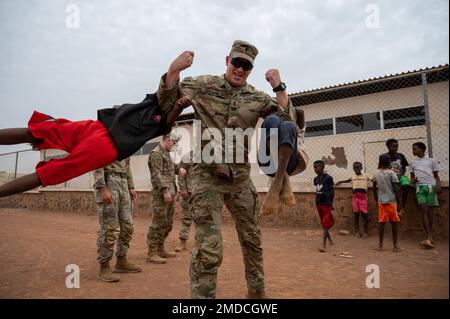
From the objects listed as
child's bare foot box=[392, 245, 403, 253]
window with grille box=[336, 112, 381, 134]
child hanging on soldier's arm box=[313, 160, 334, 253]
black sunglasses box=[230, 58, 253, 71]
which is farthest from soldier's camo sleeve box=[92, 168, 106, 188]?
window with grille box=[336, 112, 381, 134]

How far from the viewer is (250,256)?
113 inches

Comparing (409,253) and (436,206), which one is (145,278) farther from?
(436,206)

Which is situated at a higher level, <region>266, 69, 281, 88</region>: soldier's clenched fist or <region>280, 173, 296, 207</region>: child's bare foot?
<region>266, 69, 281, 88</region>: soldier's clenched fist

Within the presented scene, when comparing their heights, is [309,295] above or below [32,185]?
below

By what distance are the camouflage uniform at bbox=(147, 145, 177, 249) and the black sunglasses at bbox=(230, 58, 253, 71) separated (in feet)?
9.59

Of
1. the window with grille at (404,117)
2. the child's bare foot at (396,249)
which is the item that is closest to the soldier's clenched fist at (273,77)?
the child's bare foot at (396,249)

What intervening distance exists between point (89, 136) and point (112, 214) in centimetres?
175

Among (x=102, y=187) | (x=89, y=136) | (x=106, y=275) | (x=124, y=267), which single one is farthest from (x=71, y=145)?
(x=124, y=267)

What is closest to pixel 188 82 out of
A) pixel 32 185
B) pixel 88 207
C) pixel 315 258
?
pixel 32 185

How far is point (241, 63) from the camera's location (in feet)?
9.07

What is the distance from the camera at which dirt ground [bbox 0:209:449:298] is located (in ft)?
10.9

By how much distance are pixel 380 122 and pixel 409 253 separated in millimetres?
7759

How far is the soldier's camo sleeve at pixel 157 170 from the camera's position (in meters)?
5.21

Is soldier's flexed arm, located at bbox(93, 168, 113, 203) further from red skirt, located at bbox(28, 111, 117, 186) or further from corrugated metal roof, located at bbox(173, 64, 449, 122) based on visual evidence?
corrugated metal roof, located at bbox(173, 64, 449, 122)
